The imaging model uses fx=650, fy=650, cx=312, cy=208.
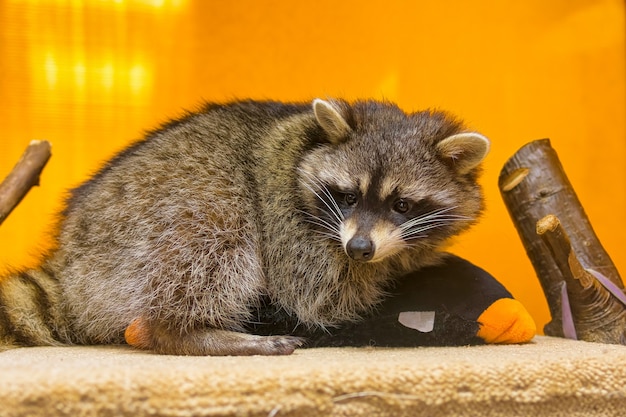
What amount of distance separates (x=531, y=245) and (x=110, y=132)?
1.92 metres

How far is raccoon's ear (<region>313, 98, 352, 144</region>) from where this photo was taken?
212cm

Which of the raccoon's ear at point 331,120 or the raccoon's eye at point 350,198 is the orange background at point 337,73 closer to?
the raccoon's ear at point 331,120

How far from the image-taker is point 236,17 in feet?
9.89

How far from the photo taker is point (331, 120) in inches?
85.2

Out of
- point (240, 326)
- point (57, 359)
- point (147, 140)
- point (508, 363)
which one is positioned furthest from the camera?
point (147, 140)

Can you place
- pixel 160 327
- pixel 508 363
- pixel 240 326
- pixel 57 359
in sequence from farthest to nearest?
1. pixel 240 326
2. pixel 160 327
3. pixel 57 359
4. pixel 508 363

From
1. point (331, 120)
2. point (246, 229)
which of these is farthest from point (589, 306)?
point (246, 229)

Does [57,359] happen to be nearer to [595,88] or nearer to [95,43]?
[95,43]

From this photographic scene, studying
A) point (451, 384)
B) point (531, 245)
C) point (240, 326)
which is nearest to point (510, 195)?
point (531, 245)

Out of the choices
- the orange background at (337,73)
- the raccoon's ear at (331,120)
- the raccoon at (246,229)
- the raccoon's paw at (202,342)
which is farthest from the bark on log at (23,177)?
the raccoon's ear at (331,120)

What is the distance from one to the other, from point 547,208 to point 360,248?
106 cm

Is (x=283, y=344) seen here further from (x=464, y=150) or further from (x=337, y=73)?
(x=337, y=73)

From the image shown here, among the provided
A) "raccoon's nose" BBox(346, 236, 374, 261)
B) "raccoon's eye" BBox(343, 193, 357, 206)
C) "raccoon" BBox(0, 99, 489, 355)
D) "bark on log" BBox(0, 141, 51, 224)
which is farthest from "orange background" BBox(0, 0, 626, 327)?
"raccoon's nose" BBox(346, 236, 374, 261)

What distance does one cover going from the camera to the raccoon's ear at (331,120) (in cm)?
212
